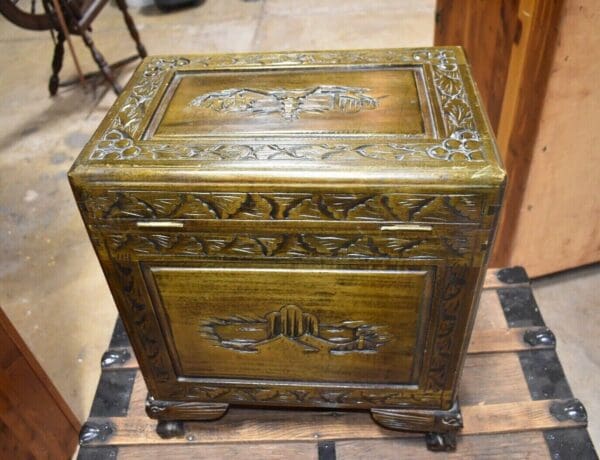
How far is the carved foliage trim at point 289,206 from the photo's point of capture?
0.67 m

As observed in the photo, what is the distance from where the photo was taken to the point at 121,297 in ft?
2.69

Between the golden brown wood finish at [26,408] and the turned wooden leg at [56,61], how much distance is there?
71.0 inches

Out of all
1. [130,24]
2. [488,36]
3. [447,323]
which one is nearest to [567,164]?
[488,36]

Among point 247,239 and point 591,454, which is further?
point 591,454

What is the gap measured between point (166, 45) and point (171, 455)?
253 centimetres

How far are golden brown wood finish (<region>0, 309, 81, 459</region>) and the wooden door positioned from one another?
3.64 ft

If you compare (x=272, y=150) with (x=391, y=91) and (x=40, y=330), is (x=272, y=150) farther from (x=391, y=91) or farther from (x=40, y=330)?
(x=40, y=330)

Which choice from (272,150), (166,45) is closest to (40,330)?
(272,150)

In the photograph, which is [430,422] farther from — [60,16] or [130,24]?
[130,24]

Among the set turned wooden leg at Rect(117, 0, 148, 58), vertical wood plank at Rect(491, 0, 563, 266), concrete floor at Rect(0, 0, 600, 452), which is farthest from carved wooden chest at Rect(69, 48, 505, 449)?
turned wooden leg at Rect(117, 0, 148, 58)

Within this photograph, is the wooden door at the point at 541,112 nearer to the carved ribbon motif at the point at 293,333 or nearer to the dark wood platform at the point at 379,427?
the dark wood platform at the point at 379,427

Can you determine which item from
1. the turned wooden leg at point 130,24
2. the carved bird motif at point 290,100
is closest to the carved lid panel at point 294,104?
the carved bird motif at point 290,100

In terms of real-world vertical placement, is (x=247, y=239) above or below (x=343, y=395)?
above

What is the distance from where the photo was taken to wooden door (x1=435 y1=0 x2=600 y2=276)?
98 cm
